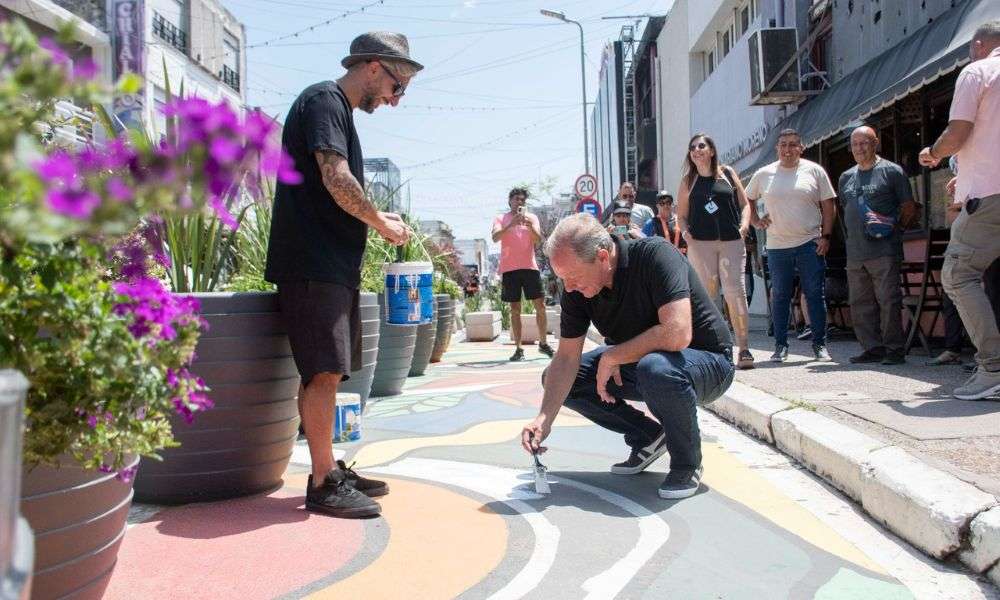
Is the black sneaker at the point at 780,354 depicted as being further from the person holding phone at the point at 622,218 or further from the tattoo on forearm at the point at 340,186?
the tattoo on forearm at the point at 340,186

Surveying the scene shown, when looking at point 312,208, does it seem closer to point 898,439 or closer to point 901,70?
point 898,439

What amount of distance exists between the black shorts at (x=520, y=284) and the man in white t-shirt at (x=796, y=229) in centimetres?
284

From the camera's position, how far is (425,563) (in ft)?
8.30

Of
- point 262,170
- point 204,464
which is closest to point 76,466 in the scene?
point 262,170

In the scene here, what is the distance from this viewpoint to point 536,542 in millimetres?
2717

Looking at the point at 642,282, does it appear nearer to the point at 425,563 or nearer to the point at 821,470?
the point at 821,470

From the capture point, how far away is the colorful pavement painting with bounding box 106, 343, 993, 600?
2312mm

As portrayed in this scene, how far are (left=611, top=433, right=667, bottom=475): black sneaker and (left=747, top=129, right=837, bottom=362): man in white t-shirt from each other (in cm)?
315

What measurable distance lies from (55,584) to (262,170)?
3.93 ft

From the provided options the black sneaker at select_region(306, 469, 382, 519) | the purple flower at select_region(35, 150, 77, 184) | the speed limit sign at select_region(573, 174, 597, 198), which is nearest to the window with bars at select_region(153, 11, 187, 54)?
the speed limit sign at select_region(573, 174, 597, 198)

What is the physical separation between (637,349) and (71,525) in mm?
2139

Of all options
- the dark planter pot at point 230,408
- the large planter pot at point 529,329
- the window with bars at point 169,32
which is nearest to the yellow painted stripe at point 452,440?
the dark planter pot at point 230,408

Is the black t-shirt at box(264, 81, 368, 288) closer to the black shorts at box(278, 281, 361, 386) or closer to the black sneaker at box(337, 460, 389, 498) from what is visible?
the black shorts at box(278, 281, 361, 386)

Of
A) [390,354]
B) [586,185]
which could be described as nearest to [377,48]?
[390,354]
